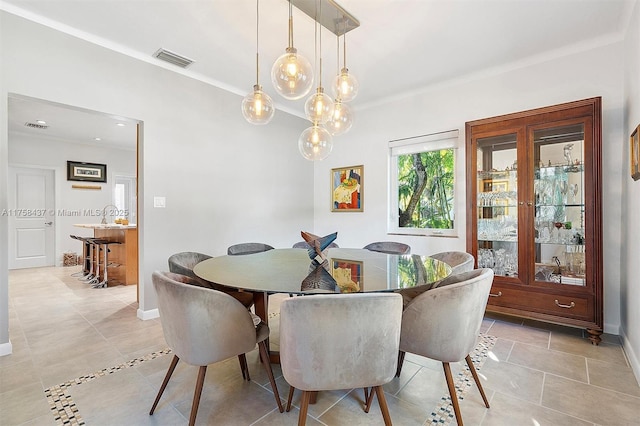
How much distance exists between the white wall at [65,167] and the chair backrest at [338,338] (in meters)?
7.21

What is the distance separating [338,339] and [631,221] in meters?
2.58

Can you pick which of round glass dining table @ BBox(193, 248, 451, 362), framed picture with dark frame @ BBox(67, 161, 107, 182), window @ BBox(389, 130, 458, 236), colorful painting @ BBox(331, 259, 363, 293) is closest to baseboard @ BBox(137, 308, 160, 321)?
round glass dining table @ BBox(193, 248, 451, 362)

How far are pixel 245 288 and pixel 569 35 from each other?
3.45 metres

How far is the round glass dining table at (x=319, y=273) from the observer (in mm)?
1427

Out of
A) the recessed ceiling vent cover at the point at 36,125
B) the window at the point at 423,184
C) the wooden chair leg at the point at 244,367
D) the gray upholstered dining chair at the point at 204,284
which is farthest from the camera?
the recessed ceiling vent cover at the point at 36,125

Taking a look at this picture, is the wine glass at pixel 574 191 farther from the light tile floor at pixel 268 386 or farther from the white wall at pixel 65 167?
the white wall at pixel 65 167

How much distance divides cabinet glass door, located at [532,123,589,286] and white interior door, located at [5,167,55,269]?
27.1 feet

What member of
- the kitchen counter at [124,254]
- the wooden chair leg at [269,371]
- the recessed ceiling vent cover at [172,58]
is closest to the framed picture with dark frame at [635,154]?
the wooden chair leg at [269,371]

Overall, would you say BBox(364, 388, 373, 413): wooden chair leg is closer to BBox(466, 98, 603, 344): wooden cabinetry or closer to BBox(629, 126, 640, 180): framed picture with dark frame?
BBox(466, 98, 603, 344): wooden cabinetry

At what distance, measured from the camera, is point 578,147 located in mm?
2650

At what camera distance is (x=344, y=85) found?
2180 millimetres

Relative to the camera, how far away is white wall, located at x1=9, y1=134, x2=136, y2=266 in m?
5.75

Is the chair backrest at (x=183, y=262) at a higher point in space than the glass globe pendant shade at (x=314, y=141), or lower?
lower

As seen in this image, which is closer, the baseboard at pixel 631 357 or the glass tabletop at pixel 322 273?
the glass tabletop at pixel 322 273
